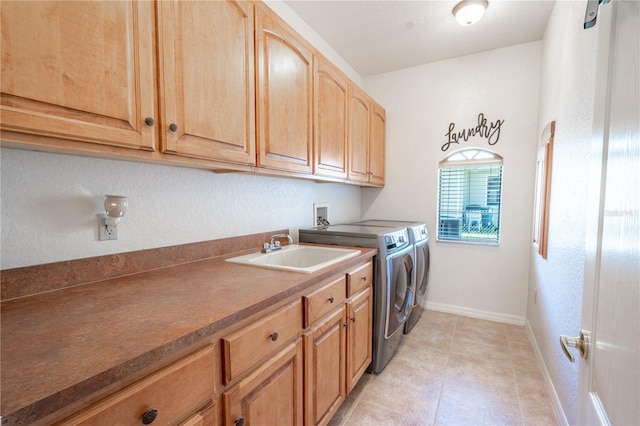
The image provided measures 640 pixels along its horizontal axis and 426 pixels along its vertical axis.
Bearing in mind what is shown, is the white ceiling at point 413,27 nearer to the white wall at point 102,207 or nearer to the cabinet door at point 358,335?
the white wall at point 102,207

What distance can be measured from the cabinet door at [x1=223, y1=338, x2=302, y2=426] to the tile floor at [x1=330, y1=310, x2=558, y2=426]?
0.63m

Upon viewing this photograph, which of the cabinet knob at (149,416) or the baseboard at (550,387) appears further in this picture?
the baseboard at (550,387)

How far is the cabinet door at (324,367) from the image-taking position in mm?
1210

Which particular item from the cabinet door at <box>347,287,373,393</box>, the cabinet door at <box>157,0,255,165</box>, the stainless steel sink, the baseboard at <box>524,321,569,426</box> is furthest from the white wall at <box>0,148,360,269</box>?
the baseboard at <box>524,321,569,426</box>

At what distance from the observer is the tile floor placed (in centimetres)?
158

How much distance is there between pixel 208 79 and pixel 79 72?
0.44m

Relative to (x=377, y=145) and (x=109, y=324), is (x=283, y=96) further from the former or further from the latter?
(x=377, y=145)

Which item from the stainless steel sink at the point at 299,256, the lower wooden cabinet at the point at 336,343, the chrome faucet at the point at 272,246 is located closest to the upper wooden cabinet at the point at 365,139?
the stainless steel sink at the point at 299,256

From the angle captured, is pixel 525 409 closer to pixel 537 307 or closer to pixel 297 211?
pixel 537 307

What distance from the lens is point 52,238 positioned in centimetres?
97

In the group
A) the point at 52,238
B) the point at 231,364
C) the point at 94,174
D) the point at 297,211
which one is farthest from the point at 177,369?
the point at 297,211

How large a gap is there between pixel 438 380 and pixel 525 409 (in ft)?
1.57

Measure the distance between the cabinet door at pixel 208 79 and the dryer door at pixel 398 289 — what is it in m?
1.24

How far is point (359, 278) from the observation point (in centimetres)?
167
